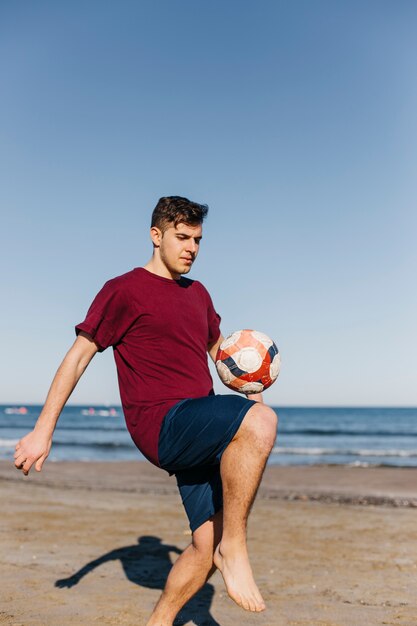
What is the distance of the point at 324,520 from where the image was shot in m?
9.67

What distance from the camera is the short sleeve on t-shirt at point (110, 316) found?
3758 millimetres

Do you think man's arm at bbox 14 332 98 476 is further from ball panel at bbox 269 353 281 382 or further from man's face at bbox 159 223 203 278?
ball panel at bbox 269 353 281 382

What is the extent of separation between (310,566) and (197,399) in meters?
3.86

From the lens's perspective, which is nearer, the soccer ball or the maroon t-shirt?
the maroon t-shirt

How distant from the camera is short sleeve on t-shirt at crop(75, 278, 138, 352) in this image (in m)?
3.76

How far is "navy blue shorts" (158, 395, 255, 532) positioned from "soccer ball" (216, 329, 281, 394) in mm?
535

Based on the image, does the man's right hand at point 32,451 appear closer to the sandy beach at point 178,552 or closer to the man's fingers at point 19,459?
the man's fingers at point 19,459

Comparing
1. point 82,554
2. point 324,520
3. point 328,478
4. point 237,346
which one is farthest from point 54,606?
point 328,478

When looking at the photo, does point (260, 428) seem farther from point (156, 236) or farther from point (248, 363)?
point (156, 236)

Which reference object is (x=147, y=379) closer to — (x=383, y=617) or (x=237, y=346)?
(x=237, y=346)

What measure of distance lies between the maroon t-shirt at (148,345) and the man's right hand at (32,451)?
542 millimetres

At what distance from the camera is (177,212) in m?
3.94

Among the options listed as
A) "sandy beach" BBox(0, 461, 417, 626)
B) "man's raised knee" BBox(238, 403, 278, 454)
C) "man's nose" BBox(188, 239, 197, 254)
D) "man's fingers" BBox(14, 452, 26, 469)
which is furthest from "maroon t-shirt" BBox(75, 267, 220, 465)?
"sandy beach" BBox(0, 461, 417, 626)

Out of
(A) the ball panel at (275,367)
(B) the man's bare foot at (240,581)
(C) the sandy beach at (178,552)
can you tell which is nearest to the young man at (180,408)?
(B) the man's bare foot at (240,581)
